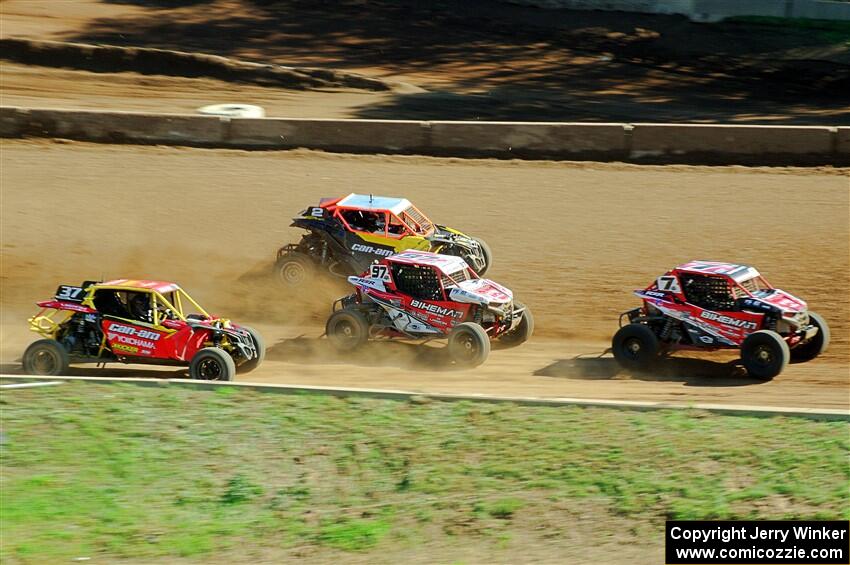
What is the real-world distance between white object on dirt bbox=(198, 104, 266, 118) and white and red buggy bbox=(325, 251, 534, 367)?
9.61 metres

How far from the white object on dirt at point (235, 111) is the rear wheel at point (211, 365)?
36.9ft

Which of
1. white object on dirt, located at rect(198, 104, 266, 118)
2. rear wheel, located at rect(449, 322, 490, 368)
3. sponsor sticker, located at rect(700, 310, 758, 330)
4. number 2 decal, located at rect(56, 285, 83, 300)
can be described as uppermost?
white object on dirt, located at rect(198, 104, 266, 118)

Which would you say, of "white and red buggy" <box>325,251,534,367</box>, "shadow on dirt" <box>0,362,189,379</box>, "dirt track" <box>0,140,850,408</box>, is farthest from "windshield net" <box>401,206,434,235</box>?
"shadow on dirt" <box>0,362,189,379</box>

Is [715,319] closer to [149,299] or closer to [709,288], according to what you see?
[709,288]

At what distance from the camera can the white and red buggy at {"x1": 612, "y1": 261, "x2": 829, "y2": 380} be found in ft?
47.3

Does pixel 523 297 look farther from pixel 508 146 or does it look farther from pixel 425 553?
pixel 425 553

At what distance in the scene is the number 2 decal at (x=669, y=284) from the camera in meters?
15.0

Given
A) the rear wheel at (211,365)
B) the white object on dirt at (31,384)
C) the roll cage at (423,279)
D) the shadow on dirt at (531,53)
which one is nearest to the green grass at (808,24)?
the shadow on dirt at (531,53)

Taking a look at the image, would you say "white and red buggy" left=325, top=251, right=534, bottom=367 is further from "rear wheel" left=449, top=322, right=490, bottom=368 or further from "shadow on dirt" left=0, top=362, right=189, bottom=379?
"shadow on dirt" left=0, top=362, right=189, bottom=379

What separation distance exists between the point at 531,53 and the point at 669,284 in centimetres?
1872

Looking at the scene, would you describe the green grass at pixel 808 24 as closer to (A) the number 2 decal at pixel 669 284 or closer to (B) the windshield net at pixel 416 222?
(B) the windshield net at pixel 416 222

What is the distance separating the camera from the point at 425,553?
9.07 meters

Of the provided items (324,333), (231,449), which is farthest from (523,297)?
(231,449)

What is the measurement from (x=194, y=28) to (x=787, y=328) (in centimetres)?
2482
